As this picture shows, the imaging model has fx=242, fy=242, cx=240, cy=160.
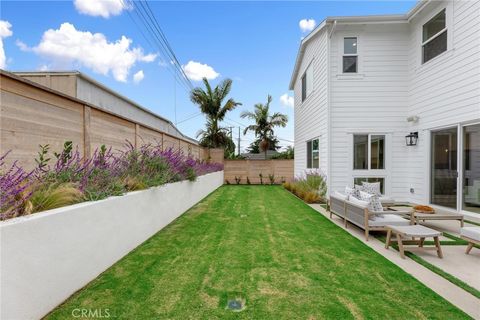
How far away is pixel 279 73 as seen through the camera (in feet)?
47.2

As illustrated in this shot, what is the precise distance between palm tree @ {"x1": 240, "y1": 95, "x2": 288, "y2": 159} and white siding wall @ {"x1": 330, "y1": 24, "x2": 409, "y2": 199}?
11.6m

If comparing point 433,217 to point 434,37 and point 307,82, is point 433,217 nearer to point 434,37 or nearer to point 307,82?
point 434,37

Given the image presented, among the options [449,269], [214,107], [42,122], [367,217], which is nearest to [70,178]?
[42,122]

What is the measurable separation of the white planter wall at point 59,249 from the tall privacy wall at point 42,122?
1.00 m

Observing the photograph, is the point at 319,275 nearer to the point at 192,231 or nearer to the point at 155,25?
the point at 192,231

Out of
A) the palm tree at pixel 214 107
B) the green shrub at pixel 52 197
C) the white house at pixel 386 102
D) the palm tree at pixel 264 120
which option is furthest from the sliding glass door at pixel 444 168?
the palm tree at pixel 264 120

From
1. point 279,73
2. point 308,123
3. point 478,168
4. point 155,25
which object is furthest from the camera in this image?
point 279,73

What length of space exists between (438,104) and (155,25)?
9.85m

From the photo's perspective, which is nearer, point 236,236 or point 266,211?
point 236,236

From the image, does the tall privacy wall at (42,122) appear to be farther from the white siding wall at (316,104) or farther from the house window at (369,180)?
the house window at (369,180)

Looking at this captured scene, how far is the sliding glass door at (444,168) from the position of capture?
610cm

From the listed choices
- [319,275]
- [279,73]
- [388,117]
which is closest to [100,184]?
[319,275]

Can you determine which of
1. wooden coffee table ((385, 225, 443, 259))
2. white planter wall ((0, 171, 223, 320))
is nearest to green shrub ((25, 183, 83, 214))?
white planter wall ((0, 171, 223, 320))

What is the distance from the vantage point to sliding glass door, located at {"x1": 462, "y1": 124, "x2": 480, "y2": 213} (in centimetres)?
553
